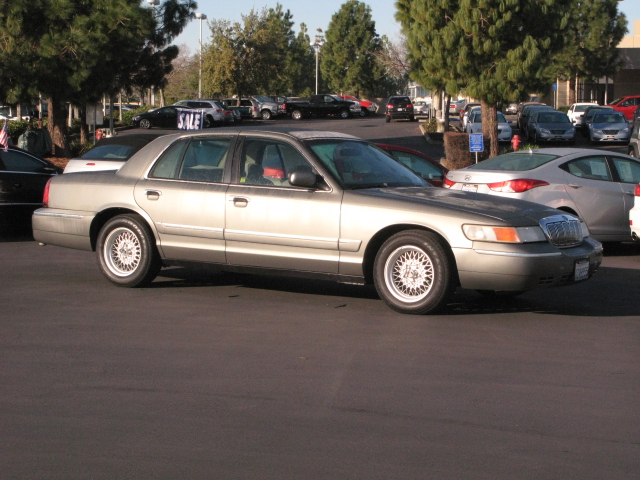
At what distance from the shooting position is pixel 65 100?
29203 millimetres

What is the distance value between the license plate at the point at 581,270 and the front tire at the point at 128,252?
13.4 feet

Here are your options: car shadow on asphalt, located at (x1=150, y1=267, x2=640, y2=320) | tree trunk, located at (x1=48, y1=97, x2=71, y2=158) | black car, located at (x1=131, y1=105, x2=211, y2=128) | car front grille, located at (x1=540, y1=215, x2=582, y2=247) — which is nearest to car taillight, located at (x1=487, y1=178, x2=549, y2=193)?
car shadow on asphalt, located at (x1=150, y1=267, x2=640, y2=320)

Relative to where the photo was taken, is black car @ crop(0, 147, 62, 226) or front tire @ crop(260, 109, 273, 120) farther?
front tire @ crop(260, 109, 273, 120)

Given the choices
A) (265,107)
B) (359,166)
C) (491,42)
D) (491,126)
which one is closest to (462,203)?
(359,166)

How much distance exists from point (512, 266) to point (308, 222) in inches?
74.7

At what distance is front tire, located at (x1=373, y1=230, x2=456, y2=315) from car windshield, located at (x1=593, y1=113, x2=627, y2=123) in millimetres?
33368

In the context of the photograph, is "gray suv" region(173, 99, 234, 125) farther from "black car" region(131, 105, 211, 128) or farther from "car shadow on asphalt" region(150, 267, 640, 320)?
"car shadow on asphalt" region(150, 267, 640, 320)

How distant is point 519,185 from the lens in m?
12.6

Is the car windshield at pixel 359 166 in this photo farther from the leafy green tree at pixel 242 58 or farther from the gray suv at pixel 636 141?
the leafy green tree at pixel 242 58

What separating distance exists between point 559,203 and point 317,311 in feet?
18.1

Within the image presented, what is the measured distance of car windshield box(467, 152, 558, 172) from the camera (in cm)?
1296

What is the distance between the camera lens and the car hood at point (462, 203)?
7.90m

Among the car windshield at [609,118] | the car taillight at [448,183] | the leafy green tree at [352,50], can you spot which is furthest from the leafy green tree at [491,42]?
the leafy green tree at [352,50]

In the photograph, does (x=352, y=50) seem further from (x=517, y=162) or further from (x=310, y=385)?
(x=310, y=385)
